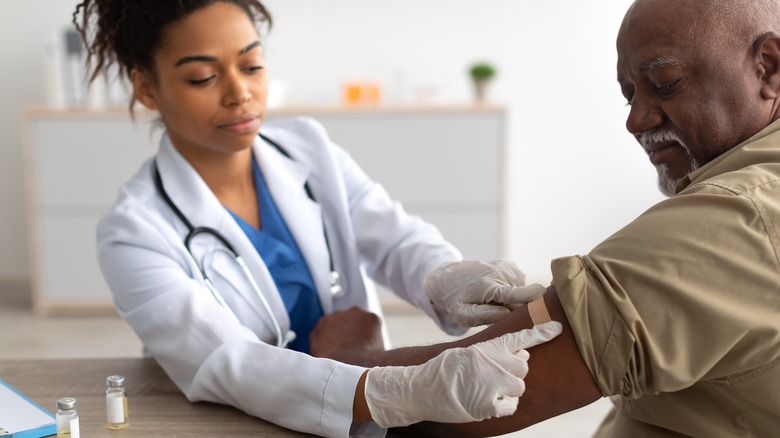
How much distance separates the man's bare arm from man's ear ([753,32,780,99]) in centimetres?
42

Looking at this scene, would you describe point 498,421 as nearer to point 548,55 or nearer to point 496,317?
point 496,317

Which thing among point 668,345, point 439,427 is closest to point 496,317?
point 439,427

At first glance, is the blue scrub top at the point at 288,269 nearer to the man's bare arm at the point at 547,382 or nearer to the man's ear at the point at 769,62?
the man's bare arm at the point at 547,382

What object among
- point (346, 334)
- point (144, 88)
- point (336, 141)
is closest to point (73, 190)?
point (336, 141)

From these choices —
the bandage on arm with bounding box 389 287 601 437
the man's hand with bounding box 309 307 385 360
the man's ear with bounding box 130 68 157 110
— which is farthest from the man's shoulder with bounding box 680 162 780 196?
the man's ear with bounding box 130 68 157 110

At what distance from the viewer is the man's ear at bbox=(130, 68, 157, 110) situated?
6.00 ft

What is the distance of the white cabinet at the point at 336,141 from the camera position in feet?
14.0

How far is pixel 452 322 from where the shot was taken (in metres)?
1.71

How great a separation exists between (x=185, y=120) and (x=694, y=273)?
3.49ft

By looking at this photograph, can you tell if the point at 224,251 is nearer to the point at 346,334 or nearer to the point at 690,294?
the point at 346,334

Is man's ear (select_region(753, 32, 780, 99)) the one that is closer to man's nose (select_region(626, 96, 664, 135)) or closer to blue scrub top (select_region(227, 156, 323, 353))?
man's nose (select_region(626, 96, 664, 135))

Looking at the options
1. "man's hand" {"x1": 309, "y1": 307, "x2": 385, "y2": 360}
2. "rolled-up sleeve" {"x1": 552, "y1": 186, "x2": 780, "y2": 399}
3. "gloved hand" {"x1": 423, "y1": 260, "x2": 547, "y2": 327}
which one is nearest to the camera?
"rolled-up sleeve" {"x1": 552, "y1": 186, "x2": 780, "y2": 399}

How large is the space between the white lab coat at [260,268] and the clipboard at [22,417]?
0.69 ft

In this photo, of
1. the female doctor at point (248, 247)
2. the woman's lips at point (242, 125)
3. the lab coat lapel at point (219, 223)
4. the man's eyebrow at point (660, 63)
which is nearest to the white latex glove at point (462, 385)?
the female doctor at point (248, 247)
